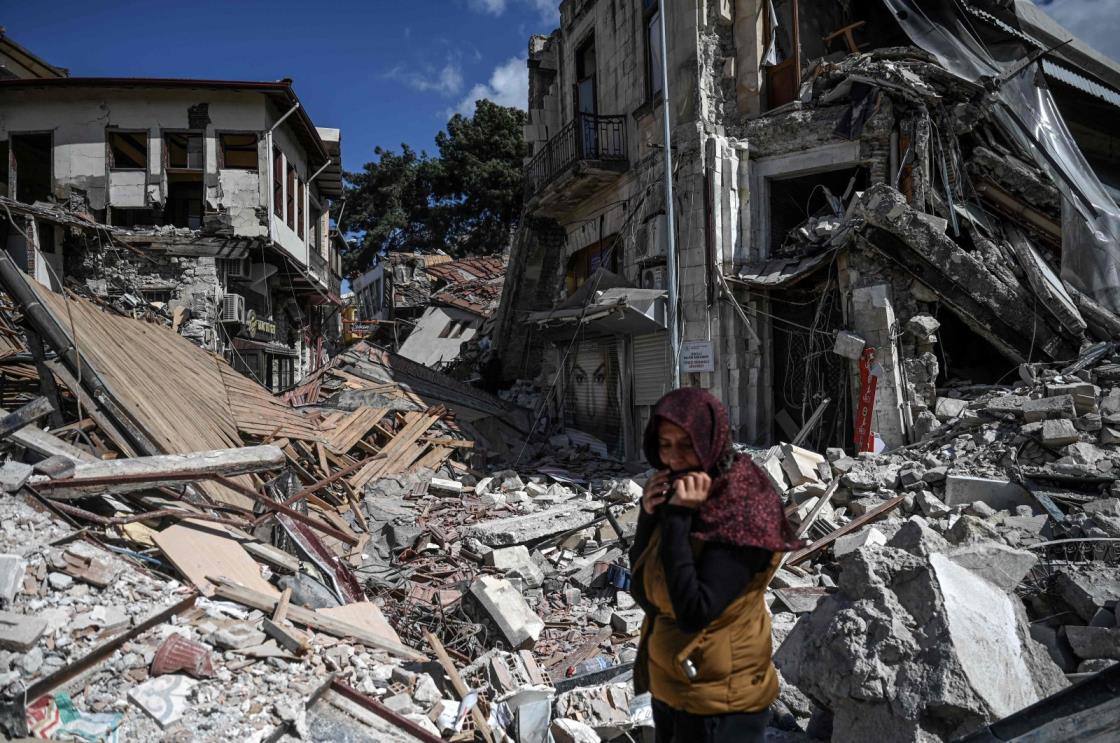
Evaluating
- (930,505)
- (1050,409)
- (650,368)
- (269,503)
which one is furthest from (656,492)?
(650,368)

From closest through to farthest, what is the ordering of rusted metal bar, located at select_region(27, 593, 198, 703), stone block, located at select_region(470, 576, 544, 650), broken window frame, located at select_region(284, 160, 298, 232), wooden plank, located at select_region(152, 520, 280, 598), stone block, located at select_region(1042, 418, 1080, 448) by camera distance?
rusted metal bar, located at select_region(27, 593, 198, 703), wooden plank, located at select_region(152, 520, 280, 598), stone block, located at select_region(470, 576, 544, 650), stone block, located at select_region(1042, 418, 1080, 448), broken window frame, located at select_region(284, 160, 298, 232)

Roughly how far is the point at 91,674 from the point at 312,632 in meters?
1.22

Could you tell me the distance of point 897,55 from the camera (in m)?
10.3

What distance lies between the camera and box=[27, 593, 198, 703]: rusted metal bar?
310 cm

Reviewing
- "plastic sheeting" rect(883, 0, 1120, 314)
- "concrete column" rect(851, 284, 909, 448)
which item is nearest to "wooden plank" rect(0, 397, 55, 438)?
"concrete column" rect(851, 284, 909, 448)

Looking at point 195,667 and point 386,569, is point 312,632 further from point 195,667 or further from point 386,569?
point 386,569

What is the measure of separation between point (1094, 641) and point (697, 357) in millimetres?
7586

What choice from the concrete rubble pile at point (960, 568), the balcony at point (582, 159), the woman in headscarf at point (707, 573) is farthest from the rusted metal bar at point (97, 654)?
the balcony at point (582, 159)

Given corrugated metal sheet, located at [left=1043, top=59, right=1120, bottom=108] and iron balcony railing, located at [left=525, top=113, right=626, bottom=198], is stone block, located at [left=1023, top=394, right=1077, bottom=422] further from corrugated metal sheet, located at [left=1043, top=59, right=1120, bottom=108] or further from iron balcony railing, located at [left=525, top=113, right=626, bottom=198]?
iron balcony railing, located at [left=525, top=113, right=626, bottom=198]

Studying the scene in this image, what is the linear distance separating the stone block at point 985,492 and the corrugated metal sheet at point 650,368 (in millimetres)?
5750

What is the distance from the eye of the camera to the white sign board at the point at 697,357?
10836 millimetres

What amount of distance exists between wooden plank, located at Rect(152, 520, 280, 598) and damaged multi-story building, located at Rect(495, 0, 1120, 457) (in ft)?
24.7

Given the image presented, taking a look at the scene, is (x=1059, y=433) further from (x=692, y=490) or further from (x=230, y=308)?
(x=230, y=308)

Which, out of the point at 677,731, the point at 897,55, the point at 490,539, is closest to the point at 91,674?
the point at 677,731
